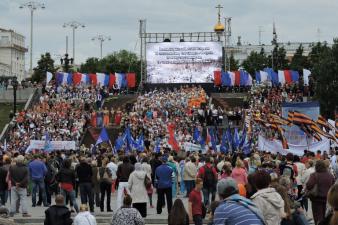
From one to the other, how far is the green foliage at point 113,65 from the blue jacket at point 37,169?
315ft

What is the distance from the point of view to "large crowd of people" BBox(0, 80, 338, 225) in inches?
411

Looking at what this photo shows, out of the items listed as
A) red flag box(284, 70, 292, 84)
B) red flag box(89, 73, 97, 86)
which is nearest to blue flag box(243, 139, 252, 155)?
red flag box(284, 70, 292, 84)

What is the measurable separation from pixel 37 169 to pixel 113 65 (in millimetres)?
113093

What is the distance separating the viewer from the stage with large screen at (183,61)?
231 ft

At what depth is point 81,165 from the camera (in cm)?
2125

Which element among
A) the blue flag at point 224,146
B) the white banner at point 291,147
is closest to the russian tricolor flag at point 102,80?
the blue flag at point 224,146

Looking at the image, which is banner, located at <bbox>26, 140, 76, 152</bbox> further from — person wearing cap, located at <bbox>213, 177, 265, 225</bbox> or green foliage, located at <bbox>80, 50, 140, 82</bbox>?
green foliage, located at <bbox>80, 50, 140, 82</bbox>

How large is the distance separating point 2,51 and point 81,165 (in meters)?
179

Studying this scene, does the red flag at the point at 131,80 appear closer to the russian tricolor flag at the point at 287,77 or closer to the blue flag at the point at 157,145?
the russian tricolor flag at the point at 287,77

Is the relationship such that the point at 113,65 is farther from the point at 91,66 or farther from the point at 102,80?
the point at 102,80

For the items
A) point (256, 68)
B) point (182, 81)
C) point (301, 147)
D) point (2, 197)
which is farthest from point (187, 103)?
point (256, 68)

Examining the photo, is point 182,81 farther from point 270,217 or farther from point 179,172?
point 270,217

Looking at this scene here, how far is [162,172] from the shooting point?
69.4 feet

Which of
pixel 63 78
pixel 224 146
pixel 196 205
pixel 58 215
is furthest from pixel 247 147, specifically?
pixel 63 78
